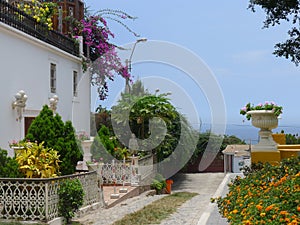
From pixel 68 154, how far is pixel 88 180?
0.73 meters

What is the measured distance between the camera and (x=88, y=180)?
1050 centimetres

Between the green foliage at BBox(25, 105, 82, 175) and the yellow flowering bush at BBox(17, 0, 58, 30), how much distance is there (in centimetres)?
563

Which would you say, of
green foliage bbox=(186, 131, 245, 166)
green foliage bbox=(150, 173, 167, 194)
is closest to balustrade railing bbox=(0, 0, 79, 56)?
green foliage bbox=(150, 173, 167, 194)

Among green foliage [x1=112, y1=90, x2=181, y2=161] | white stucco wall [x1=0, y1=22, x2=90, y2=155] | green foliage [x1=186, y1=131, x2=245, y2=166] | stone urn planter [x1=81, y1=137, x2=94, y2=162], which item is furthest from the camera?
green foliage [x1=186, y1=131, x2=245, y2=166]

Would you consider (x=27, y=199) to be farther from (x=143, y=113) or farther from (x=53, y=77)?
(x=143, y=113)

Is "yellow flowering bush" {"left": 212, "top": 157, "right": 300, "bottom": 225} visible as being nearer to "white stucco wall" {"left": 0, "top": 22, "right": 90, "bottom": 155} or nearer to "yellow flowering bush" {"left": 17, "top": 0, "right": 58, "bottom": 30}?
"white stucco wall" {"left": 0, "top": 22, "right": 90, "bottom": 155}

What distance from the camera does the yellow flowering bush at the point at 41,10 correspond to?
15.9 m

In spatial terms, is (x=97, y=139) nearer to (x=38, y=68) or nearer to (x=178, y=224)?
(x=38, y=68)

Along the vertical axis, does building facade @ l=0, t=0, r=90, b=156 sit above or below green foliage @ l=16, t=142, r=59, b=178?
above

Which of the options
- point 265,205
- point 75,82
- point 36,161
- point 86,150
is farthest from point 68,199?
point 75,82

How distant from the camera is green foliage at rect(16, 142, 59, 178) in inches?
358

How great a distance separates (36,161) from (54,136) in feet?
4.39

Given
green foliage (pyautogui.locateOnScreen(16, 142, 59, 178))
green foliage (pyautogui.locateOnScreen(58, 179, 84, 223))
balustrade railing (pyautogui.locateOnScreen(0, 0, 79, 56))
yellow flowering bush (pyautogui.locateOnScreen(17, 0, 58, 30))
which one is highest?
yellow flowering bush (pyautogui.locateOnScreen(17, 0, 58, 30))

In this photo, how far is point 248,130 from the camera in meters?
21.7
